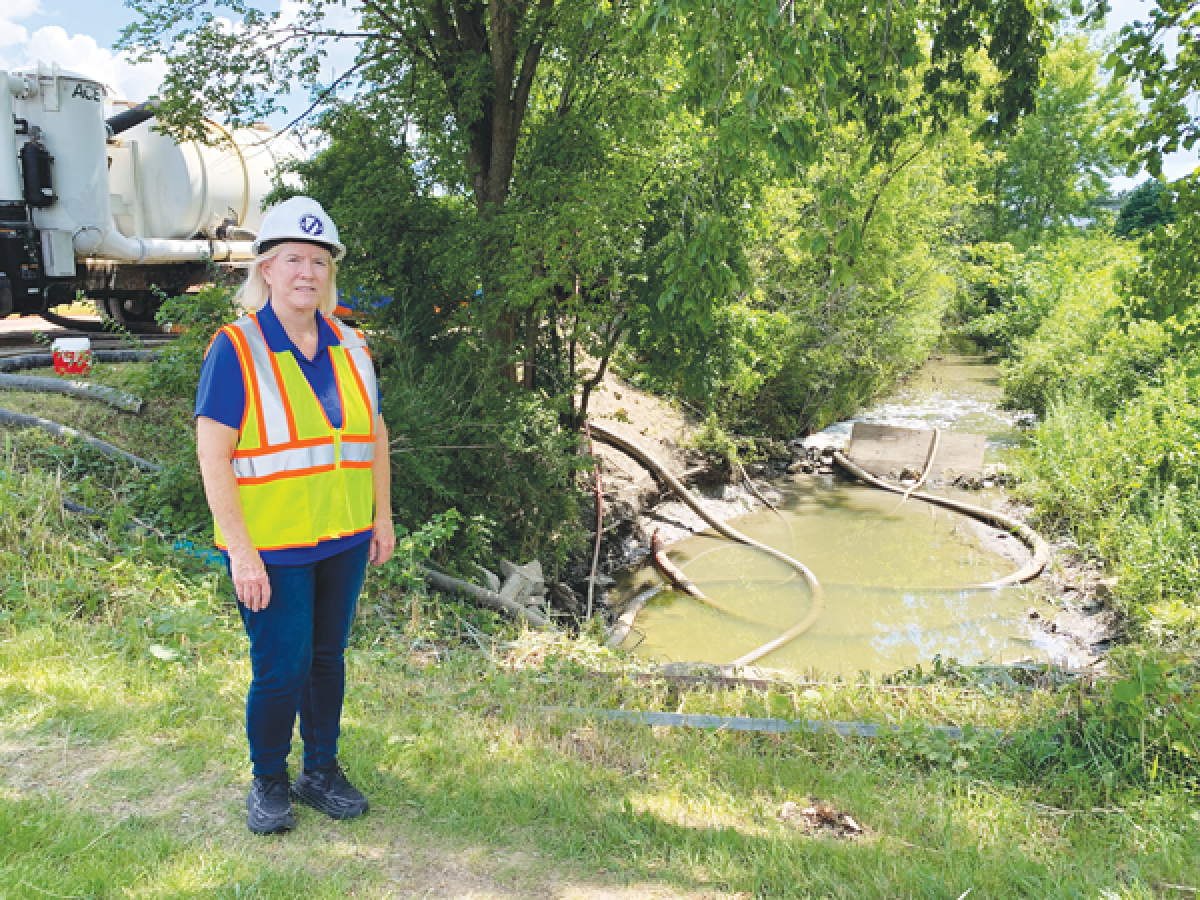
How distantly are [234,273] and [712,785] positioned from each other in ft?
38.9

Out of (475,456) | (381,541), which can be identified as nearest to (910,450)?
(475,456)

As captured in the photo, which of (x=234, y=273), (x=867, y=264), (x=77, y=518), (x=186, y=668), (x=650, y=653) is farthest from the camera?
(x=867, y=264)

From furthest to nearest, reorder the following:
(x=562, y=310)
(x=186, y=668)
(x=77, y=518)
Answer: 1. (x=562, y=310)
2. (x=77, y=518)
3. (x=186, y=668)

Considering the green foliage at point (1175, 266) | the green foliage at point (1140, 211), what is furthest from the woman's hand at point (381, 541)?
the green foliage at point (1140, 211)

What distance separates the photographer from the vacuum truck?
1082cm

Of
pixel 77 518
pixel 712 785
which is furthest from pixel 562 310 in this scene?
pixel 712 785

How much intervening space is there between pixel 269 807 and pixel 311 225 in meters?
2.10

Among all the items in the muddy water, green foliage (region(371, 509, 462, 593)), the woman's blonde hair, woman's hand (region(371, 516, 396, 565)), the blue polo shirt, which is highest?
the woman's blonde hair

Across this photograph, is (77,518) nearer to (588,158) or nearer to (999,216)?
(588,158)

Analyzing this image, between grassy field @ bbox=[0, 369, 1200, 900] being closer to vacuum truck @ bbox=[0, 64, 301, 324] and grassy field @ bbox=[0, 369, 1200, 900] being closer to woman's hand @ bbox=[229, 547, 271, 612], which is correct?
woman's hand @ bbox=[229, 547, 271, 612]

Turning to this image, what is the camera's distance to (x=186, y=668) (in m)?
4.66

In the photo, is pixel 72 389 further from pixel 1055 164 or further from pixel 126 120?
pixel 1055 164

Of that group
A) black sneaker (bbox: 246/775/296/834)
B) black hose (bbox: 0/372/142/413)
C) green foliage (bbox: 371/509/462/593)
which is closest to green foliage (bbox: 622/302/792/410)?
green foliage (bbox: 371/509/462/593)

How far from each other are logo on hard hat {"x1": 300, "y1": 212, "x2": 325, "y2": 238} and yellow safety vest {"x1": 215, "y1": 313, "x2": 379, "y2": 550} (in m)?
0.35
